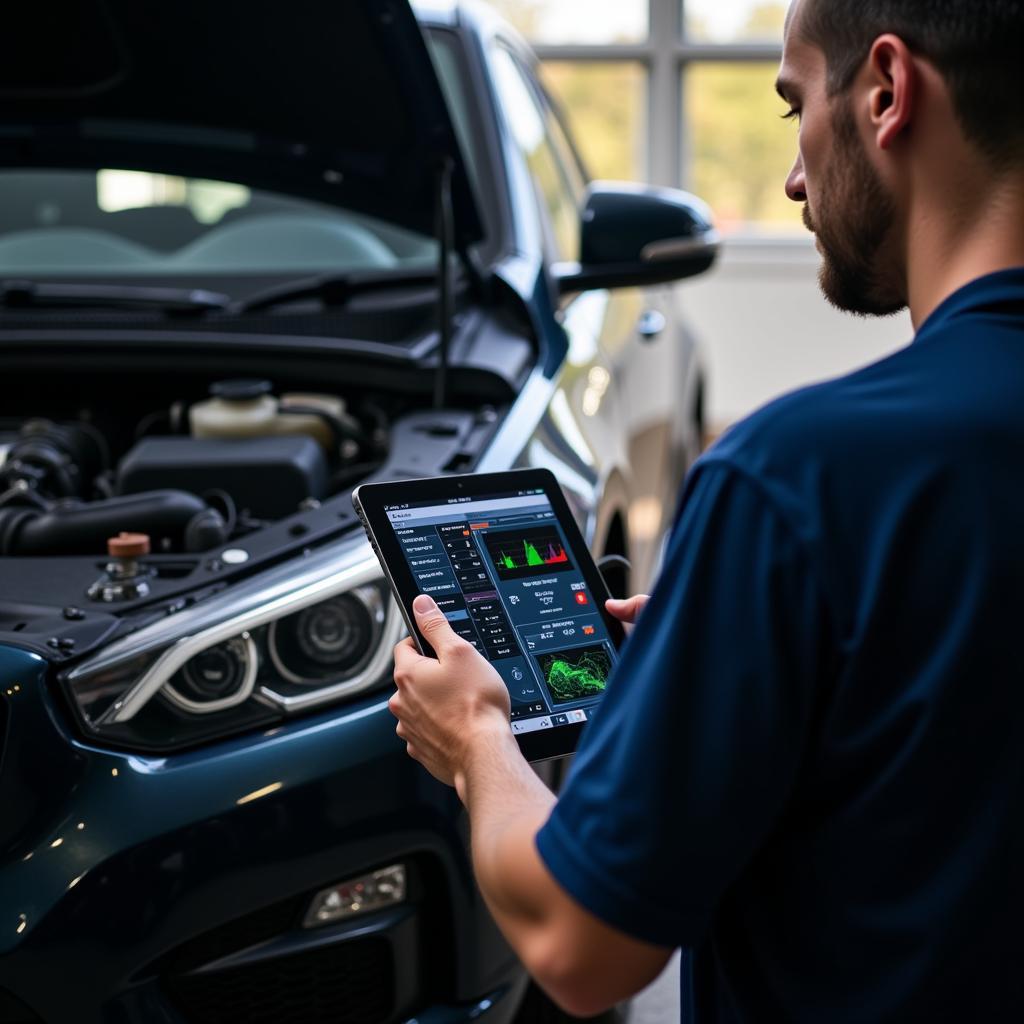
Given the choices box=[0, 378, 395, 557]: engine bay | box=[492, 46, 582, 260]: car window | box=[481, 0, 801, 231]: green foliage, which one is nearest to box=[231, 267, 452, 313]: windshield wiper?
box=[0, 378, 395, 557]: engine bay

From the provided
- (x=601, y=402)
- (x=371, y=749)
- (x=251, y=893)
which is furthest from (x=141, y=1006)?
(x=601, y=402)

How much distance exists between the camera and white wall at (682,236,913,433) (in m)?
7.61

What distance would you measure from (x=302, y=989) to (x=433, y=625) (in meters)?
0.59

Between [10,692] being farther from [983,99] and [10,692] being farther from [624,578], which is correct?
[983,99]

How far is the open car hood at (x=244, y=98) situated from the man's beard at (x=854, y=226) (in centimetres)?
133

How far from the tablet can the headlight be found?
0.29 m

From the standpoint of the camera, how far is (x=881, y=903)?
0.86 meters

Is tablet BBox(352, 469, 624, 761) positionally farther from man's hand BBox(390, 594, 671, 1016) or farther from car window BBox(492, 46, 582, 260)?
car window BBox(492, 46, 582, 260)

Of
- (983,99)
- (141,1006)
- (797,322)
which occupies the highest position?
(983,99)

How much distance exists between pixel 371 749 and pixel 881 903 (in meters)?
0.80

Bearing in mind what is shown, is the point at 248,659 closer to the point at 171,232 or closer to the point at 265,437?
the point at 265,437

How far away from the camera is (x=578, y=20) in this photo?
7.60 m

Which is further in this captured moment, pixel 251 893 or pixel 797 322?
pixel 797 322

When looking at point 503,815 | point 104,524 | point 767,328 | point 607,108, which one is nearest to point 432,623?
point 503,815
